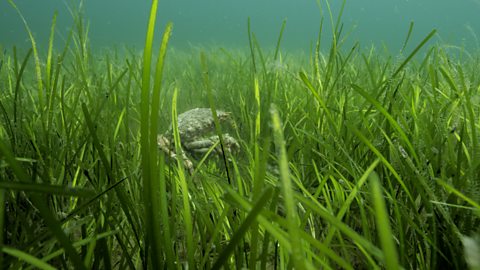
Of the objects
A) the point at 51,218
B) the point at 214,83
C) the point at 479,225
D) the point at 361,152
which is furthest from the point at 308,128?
the point at 214,83

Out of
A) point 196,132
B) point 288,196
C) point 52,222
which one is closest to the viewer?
point 288,196

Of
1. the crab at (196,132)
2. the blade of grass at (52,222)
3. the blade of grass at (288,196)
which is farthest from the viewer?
the crab at (196,132)

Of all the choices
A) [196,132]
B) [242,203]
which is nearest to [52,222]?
[242,203]

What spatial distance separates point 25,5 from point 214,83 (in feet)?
232

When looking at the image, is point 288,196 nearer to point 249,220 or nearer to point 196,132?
point 249,220

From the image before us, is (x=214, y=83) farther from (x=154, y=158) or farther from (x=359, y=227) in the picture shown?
(x=154, y=158)

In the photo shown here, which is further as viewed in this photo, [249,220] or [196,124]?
[196,124]

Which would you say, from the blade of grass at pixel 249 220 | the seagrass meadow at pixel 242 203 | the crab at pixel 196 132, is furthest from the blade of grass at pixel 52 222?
the crab at pixel 196 132

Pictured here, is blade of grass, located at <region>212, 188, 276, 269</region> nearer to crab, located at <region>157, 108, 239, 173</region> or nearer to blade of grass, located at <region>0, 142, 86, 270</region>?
blade of grass, located at <region>0, 142, 86, 270</region>

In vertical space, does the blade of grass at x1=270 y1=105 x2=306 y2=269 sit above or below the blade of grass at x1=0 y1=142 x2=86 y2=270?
above

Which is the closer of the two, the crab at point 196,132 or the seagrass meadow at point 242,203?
the seagrass meadow at point 242,203

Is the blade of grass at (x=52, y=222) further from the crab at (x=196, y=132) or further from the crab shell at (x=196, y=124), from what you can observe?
the crab shell at (x=196, y=124)

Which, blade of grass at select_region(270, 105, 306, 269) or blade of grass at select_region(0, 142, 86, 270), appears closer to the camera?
blade of grass at select_region(270, 105, 306, 269)

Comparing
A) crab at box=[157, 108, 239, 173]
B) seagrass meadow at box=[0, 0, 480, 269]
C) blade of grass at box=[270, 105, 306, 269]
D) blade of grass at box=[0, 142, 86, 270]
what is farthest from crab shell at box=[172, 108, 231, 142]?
blade of grass at box=[270, 105, 306, 269]
